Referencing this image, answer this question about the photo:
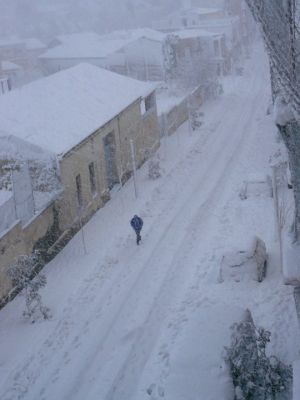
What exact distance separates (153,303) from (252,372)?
562 centimetres

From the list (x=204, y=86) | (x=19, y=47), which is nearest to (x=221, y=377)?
(x=204, y=86)

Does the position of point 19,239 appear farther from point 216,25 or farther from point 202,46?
→ point 216,25

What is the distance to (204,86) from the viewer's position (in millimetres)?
44406

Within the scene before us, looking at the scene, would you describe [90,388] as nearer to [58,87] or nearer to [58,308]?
[58,308]

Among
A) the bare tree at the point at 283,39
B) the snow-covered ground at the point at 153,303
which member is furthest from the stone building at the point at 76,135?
the bare tree at the point at 283,39

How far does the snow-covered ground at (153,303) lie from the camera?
43.4 feet

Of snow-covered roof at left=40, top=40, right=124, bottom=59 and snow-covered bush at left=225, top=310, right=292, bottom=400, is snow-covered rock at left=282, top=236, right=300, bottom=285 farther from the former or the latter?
snow-covered roof at left=40, top=40, right=124, bottom=59

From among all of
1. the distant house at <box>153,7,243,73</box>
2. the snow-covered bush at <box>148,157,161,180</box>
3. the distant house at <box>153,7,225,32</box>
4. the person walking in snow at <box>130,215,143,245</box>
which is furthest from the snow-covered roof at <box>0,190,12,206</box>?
the distant house at <box>153,7,225,32</box>

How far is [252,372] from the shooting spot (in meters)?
11.5

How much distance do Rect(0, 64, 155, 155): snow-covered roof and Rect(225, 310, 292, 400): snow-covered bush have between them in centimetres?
1103

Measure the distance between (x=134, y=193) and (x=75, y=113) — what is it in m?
4.22

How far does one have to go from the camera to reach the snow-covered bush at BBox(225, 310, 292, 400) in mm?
11469

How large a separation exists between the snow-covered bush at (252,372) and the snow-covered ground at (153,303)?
0.26 m

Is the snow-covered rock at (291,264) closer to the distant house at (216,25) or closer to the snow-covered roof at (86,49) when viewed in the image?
the distant house at (216,25)
